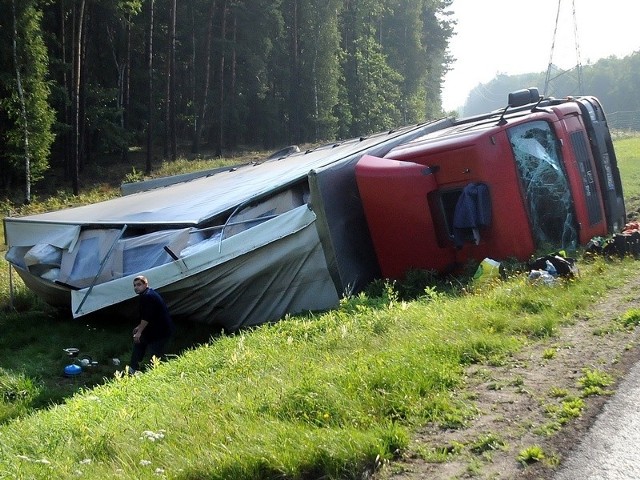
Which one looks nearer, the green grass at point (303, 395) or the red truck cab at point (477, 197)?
the green grass at point (303, 395)

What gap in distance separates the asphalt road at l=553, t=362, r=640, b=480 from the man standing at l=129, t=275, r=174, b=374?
627 centimetres

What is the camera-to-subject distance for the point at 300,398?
5.13m

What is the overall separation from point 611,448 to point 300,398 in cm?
202

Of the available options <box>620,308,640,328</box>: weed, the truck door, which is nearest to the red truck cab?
the truck door

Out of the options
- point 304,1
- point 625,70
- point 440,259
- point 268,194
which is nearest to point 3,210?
point 268,194

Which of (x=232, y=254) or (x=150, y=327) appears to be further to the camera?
(x=232, y=254)

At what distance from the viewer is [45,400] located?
8.91 m

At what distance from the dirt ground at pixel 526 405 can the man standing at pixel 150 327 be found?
16.9 feet

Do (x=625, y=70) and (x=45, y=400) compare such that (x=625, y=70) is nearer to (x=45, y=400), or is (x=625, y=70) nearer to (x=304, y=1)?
(x=304, y=1)

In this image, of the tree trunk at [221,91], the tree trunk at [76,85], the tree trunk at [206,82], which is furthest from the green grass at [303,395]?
the tree trunk at [206,82]

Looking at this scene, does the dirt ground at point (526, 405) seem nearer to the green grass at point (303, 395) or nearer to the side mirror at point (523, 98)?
the green grass at point (303, 395)

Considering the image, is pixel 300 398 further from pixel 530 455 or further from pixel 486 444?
pixel 530 455

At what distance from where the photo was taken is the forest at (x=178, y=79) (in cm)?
2978

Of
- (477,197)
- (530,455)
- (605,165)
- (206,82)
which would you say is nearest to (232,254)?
(477,197)
